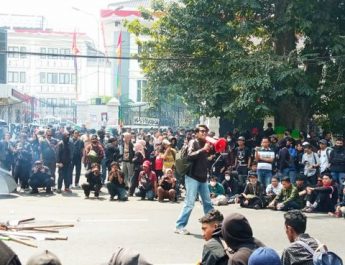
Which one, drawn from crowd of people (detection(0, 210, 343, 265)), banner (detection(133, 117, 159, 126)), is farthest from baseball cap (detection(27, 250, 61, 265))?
banner (detection(133, 117, 159, 126))

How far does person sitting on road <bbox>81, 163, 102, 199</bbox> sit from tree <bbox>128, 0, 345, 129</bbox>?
4.81 m

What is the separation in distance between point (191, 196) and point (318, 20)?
11.3 m

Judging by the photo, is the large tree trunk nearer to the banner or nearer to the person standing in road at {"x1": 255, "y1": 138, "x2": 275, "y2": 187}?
the person standing in road at {"x1": 255, "y1": 138, "x2": 275, "y2": 187}

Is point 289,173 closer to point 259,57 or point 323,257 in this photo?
point 259,57

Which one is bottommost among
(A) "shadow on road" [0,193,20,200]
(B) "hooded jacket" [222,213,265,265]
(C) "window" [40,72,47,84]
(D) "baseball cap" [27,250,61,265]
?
(A) "shadow on road" [0,193,20,200]

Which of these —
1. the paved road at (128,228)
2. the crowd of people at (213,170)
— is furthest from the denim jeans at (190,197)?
the crowd of people at (213,170)

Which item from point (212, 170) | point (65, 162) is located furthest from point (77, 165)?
point (212, 170)

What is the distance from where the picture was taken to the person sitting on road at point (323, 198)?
16391 mm

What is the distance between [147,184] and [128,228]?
5114mm

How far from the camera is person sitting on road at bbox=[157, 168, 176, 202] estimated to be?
1775 cm

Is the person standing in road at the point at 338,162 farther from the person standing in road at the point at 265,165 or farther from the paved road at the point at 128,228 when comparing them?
the paved road at the point at 128,228

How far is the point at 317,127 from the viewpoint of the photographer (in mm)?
25688

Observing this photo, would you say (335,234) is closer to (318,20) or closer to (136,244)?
(136,244)

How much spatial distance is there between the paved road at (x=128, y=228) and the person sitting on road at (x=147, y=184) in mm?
292
